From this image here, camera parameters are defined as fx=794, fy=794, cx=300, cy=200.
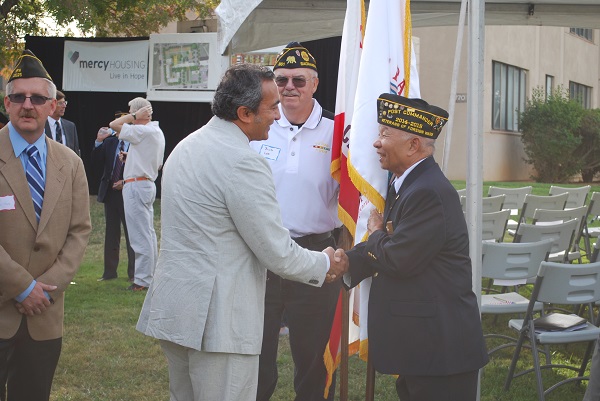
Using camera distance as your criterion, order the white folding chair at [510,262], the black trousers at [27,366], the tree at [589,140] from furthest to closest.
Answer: the tree at [589,140]
the white folding chair at [510,262]
the black trousers at [27,366]

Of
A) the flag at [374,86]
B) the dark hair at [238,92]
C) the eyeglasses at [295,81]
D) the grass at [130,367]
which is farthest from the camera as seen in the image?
the grass at [130,367]

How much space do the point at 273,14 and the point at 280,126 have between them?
2089 mm

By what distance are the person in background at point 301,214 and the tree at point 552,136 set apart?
2217cm

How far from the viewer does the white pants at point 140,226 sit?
8.66 metres

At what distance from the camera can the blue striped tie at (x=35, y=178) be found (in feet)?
11.2

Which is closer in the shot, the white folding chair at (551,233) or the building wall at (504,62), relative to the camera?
the white folding chair at (551,233)

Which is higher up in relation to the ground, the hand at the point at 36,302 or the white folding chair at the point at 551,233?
the white folding chair at the point at 551,233

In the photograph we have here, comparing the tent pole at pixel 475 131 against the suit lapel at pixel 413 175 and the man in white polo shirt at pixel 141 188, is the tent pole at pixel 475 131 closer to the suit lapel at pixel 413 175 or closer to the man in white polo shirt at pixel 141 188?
the suit lapel at pixel 413 175

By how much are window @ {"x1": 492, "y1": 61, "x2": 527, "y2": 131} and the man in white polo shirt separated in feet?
60.1

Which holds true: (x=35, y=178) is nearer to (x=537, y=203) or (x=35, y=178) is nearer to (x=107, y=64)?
(x=537, y=203)

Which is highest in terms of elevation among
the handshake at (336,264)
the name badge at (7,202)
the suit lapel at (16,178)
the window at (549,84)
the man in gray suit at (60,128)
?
the window at (549,84)

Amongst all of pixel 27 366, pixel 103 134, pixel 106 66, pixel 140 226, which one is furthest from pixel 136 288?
pixel 106 66

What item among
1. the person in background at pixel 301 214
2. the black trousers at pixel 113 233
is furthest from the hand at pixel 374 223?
the black trousers at pixel 113 233

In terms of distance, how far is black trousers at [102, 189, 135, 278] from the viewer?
30.5 ft
